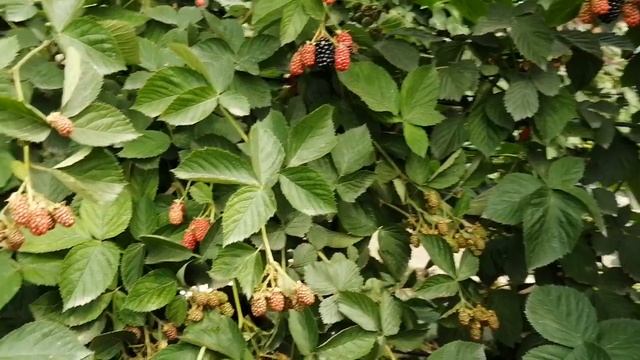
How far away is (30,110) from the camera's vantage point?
2.09ft

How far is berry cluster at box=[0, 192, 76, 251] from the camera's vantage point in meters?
0.59

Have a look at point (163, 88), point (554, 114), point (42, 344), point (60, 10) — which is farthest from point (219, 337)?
point (554, 114)

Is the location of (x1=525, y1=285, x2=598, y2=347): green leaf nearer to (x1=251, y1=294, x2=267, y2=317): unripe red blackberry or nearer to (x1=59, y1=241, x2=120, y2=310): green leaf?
(x1=251, y1=294, x2=267, y2=317): unripe red blackberry

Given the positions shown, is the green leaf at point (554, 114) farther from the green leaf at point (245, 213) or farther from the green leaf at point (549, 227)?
the green leaf at point (245, 213)

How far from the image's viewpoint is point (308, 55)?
845 millimetres

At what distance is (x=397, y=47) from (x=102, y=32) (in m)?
0.39

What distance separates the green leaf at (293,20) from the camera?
831 mm

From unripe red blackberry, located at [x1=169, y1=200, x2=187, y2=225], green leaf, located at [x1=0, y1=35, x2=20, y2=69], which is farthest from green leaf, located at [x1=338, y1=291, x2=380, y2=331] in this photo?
green leaf, located at [x1=0, y1=35, x2=20, y2=69]

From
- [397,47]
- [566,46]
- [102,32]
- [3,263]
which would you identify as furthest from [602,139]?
[3,263]

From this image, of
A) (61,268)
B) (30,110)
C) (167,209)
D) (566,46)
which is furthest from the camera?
(566,46)

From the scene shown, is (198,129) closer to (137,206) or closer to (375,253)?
(137,206)

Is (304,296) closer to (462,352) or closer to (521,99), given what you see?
(462,352)

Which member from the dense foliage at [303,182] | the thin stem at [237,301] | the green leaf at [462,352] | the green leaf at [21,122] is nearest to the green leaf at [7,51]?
the dense foliage at [303,182]

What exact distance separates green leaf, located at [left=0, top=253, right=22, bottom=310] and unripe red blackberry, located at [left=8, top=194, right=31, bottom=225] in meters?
0.15
